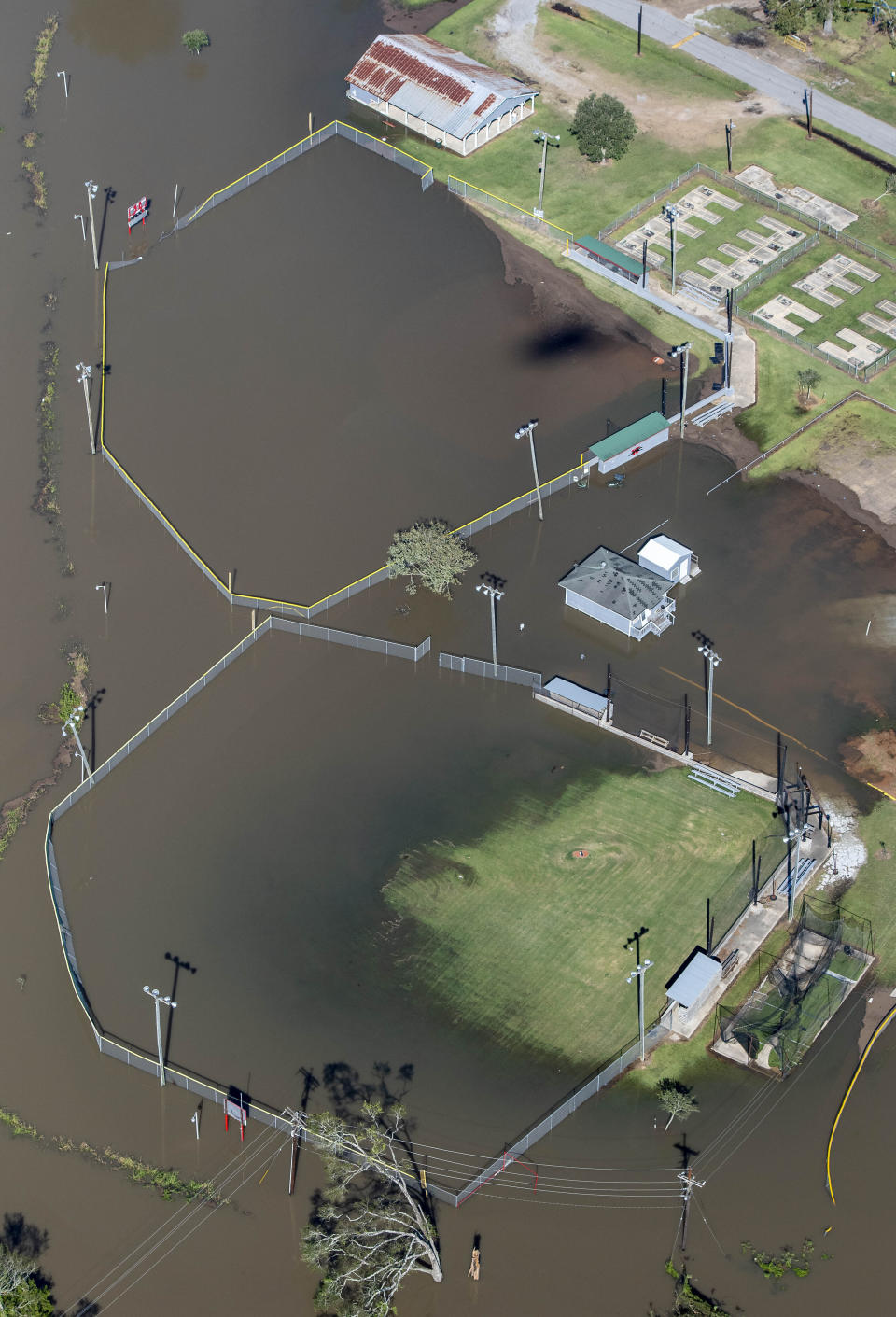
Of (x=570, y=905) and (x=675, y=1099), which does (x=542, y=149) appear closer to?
(x=570, y=905)

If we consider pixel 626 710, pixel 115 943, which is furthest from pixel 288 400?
pixel 115 943

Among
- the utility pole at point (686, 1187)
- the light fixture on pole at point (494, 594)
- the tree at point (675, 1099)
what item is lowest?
the utility pole at point (686, 1187)

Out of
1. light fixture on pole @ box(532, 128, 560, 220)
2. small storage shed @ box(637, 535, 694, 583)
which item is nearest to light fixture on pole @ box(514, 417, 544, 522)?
small storage shed @ box(637, 535, 694, 583)

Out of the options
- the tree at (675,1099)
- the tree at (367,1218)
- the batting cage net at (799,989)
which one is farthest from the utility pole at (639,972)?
the tree at (367,1218)

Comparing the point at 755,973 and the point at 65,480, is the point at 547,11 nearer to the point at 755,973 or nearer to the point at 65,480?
the point at 65,480

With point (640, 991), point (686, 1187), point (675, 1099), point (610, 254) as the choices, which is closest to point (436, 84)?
point (610, 254)

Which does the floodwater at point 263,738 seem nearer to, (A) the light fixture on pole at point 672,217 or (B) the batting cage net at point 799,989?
(B) the batting cage net at point 799,989

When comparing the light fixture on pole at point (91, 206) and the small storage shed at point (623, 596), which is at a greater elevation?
the light fixture on pole at point (91, 206)
